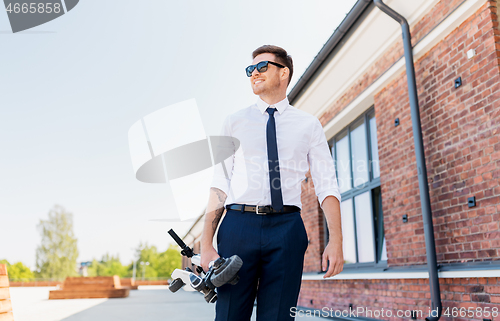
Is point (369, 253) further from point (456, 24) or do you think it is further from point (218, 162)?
point (218, 162)

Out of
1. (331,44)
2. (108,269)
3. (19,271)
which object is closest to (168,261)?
(108,269)

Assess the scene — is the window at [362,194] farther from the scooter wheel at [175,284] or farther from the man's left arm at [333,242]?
the man's left arm at [333,242]

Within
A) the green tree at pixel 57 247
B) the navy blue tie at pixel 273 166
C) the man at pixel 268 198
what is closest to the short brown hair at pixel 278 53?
the man at pixel 268 198

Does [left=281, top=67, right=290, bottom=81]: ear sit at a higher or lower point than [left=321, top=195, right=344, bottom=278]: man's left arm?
higher

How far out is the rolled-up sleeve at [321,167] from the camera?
1.85m

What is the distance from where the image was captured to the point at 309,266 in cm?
808

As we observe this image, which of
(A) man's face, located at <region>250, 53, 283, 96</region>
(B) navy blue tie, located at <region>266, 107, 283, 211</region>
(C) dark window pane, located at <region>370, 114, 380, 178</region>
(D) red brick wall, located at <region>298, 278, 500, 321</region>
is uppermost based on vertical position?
(C) dark window pane, located at <region>370, 114, 380, 178</region>

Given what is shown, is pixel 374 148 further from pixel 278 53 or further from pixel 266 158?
pixel 266 158

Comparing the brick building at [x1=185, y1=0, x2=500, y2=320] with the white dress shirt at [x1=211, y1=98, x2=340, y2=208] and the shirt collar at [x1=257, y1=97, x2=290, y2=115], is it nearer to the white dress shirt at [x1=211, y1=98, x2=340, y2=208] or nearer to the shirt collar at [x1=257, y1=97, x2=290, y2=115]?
the white dress shirt at [x1=211, y1=98, x2=340, y2=208]

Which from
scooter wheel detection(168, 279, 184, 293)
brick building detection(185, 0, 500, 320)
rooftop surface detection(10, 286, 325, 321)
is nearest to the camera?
scooter wheel detection(168, 279, 184, 293)

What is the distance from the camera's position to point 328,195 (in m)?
1.83

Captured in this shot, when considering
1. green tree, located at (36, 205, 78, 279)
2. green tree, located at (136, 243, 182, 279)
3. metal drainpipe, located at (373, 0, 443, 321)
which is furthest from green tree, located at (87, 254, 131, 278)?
metal drainpipe, located at (373, 0, 443, 321)

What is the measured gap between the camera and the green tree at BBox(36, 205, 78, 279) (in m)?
55.1

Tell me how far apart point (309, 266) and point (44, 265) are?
2274 inches
